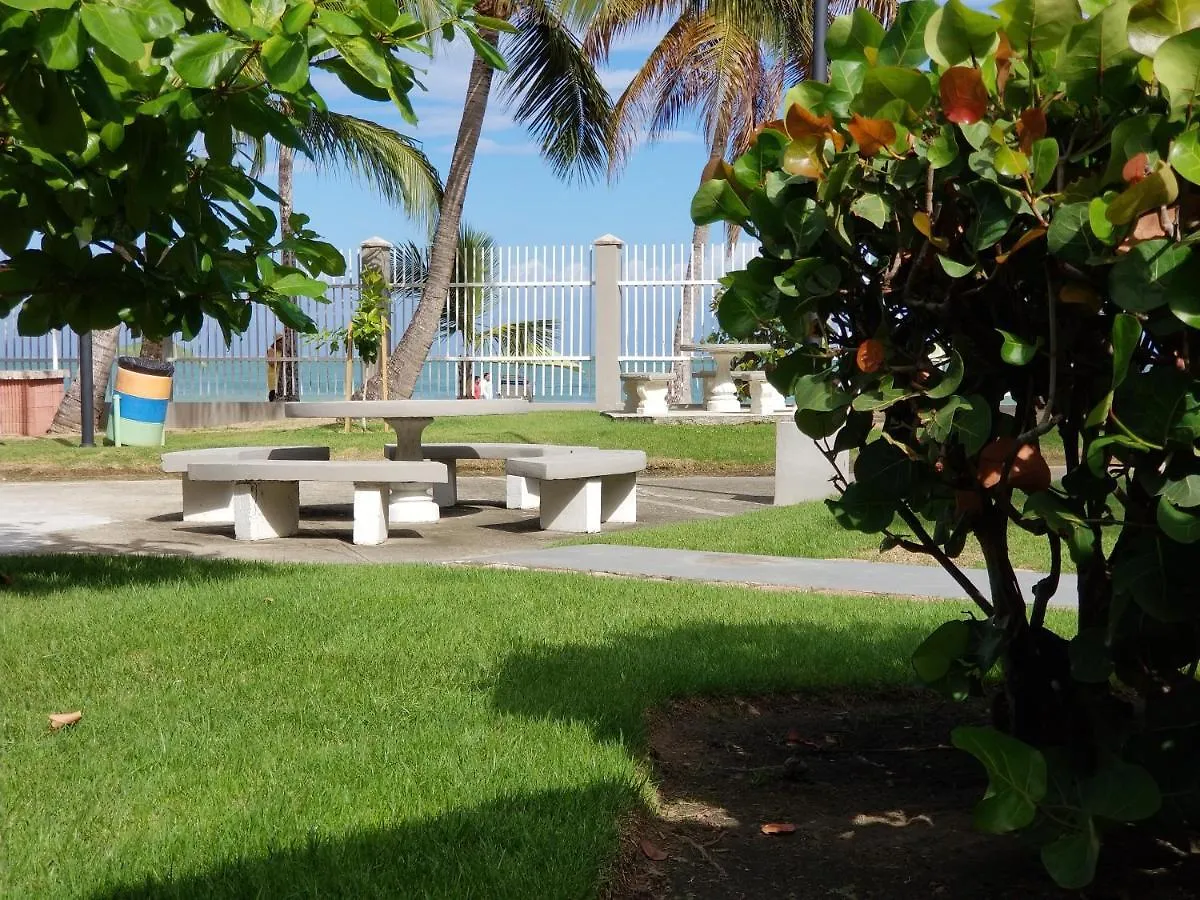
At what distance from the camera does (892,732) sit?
407cm

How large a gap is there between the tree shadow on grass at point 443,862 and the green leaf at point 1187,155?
1.79 meters

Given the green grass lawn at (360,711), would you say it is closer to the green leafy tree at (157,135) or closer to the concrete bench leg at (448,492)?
the green leafy tree at (157,135)

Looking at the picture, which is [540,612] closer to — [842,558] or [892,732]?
[892,732]

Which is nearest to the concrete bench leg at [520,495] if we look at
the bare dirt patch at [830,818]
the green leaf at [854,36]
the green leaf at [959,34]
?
the bare dirt patch at [830,818]

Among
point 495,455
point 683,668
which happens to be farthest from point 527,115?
point 683,668

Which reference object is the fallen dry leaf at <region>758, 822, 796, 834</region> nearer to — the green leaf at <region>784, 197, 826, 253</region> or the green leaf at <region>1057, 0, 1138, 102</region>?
the green leaf at <region>784, 197, 826, 253</region>

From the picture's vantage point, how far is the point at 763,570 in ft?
23.5

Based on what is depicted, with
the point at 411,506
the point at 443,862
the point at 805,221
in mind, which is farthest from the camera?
the point at 411,506

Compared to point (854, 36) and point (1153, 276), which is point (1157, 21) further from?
point (854, 36)

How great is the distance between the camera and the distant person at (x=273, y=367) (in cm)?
2373

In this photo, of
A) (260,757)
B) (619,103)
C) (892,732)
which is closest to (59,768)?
(260,757)

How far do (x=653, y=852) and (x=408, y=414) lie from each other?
6625 millimetres

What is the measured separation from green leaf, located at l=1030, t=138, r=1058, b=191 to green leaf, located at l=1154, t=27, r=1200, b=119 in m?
0.24

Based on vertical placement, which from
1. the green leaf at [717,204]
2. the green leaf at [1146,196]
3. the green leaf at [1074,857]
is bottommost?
the green leaf at [1074,857]
